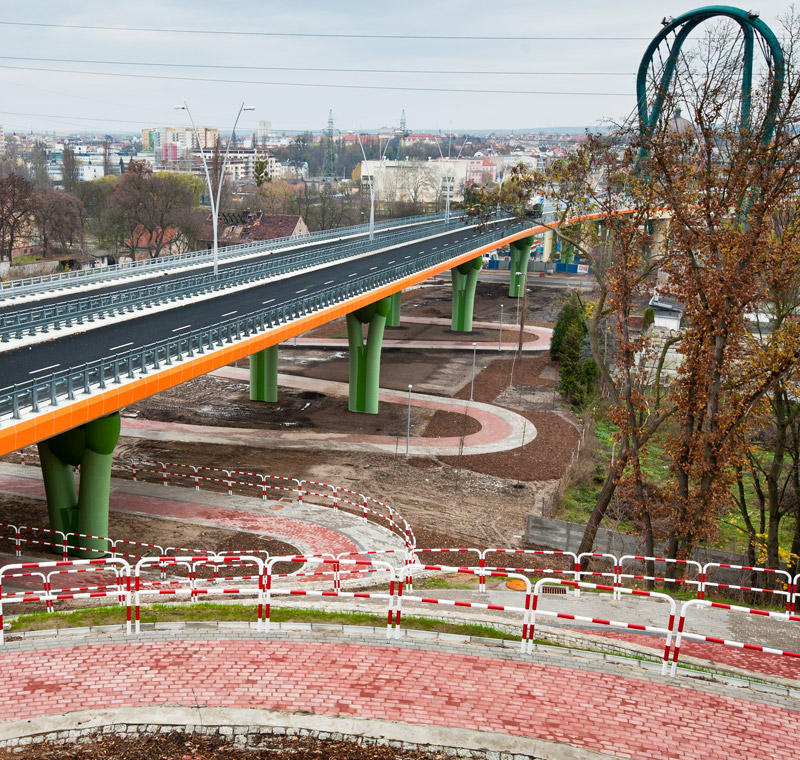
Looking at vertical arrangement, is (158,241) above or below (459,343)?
above

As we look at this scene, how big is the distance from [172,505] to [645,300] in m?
58.9

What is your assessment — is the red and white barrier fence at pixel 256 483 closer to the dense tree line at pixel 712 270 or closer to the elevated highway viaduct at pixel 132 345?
the elevated highway viaduct at pixel 132 345

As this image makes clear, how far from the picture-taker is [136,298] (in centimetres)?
3447

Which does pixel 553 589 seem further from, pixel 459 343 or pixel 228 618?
pixel 459 343

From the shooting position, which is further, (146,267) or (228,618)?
(146,267)

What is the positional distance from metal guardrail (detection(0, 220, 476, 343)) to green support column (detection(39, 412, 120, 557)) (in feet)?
15.3

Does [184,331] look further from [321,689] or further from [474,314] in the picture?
[474,314]

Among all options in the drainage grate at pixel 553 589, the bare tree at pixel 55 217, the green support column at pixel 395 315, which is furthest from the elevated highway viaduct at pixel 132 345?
the bare tree at pixel 55 217

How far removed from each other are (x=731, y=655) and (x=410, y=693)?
5.50m

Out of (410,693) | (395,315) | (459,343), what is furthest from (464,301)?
(410,693)

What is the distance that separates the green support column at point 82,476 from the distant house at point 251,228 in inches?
2734

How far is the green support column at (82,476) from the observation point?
77.9ft

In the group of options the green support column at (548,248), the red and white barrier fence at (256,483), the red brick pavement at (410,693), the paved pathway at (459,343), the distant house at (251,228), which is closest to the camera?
the red brick pavement at (410,693)

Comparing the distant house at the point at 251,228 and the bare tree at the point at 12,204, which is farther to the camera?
the distant house at the point at 251,228
